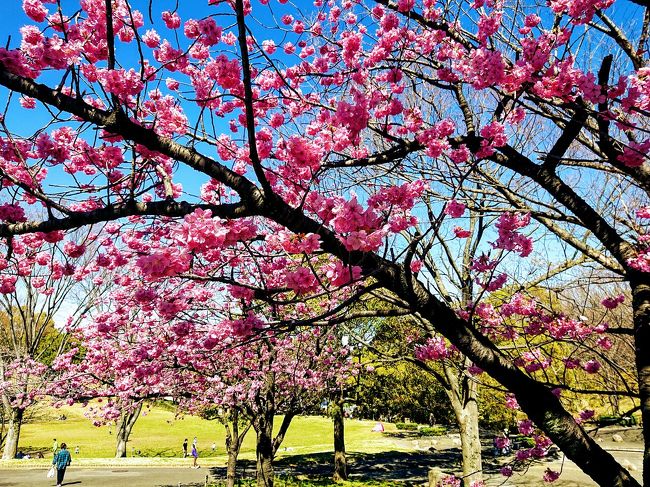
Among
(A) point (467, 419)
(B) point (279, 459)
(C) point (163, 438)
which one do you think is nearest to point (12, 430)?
(B) point (279, 459)

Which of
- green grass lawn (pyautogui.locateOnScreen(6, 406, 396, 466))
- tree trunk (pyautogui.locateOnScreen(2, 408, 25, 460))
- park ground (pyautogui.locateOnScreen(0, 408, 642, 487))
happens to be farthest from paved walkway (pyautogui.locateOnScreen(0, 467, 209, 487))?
green grass lawn (pyautogui.locateOnScreen(6, 406, 396, 466))

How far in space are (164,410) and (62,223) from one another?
168 feet

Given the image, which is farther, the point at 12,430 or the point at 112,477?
the point at 12,430

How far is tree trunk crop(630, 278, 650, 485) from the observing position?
3434 millimetres

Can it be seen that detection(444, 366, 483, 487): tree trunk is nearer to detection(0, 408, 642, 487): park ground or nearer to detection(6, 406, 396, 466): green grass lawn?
detection(0, 408, 642, 487): park ground

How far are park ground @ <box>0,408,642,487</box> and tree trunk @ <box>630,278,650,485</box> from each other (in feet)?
15.5

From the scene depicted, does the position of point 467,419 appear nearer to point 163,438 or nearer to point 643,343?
point 643,343

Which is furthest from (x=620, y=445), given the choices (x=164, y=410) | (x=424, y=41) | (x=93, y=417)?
(x=164, y=410)

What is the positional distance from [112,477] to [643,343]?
20.1m

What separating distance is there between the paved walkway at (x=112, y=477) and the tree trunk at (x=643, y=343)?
15.5 metres

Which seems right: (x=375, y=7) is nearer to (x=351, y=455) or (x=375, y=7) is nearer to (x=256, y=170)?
(x=256, y=170)

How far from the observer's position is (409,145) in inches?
160

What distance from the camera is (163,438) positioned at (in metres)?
34.3

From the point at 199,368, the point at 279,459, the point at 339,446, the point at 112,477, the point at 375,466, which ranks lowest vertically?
the point at 375,466
